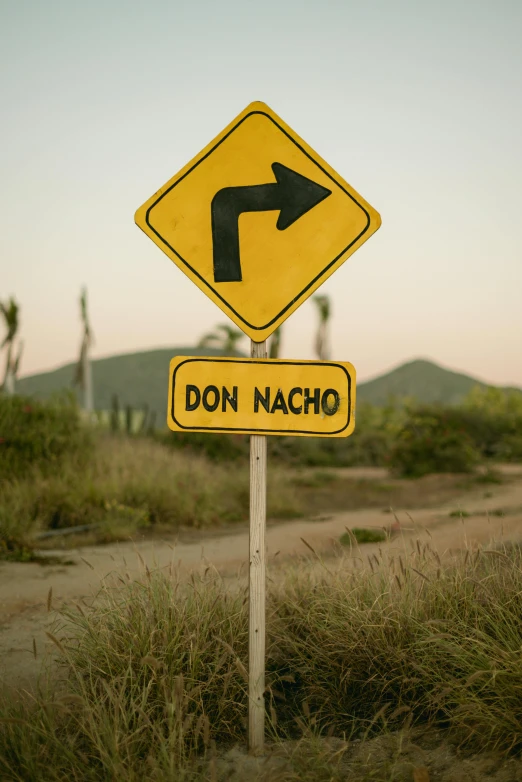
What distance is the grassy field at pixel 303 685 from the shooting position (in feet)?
9.52

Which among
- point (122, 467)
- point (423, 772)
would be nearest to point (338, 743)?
point (423, 772)

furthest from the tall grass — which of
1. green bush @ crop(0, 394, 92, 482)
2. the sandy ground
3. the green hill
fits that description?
the green hill

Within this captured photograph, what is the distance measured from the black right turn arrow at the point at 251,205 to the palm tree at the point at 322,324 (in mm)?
30725

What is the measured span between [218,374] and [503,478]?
16.2m

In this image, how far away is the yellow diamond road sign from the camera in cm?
329

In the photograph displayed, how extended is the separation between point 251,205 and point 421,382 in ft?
322

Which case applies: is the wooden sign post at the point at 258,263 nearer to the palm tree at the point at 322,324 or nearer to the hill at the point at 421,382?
the palm tree at the point at 322,324

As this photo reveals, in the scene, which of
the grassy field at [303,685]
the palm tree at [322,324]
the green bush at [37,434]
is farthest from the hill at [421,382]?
the grassy field at [303,685]

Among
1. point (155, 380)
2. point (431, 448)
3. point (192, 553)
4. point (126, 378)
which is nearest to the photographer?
point (192, 553)

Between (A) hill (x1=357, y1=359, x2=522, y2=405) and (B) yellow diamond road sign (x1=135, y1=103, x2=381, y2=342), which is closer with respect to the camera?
(B) yellow diamond road sign (x1=135, y1=103, x2=381, y2=342)

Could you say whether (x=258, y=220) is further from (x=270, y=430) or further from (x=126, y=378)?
(x=126, y=378)

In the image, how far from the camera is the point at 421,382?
98.9 metres

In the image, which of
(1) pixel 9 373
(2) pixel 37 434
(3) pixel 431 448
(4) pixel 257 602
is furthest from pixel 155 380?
(4) pixel 257 602

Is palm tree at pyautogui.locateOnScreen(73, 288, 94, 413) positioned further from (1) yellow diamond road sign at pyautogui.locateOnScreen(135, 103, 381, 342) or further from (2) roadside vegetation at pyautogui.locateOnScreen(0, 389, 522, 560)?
(1) yellow diamond road sign at pyautogui.locateOnScreen(135, 103, 381, 342)
